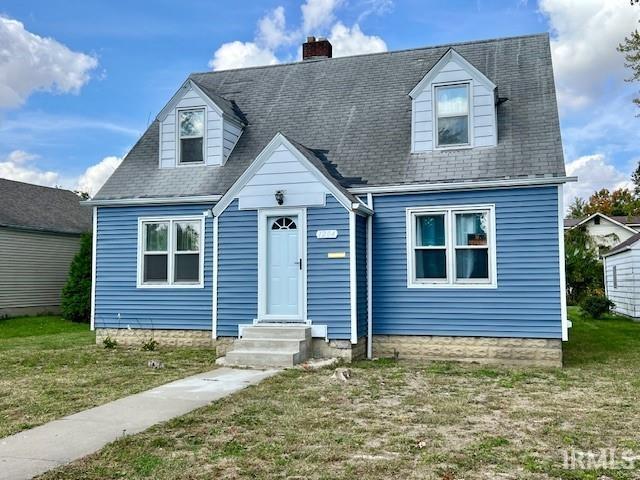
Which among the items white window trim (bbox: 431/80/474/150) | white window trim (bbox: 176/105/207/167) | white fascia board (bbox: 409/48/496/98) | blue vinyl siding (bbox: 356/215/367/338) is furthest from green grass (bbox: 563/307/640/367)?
white window trim (bbox: 176/105/207/167)

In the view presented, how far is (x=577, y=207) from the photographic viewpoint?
212 ft

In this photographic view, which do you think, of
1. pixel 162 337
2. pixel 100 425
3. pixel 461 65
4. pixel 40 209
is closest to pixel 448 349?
pixel 461 65

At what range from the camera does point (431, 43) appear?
585 inches

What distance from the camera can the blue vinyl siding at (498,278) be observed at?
10.4m

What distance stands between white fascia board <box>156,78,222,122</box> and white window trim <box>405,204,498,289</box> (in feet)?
16.8

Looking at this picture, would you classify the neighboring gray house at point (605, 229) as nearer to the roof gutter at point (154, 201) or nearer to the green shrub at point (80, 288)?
the green shrub at point (80, 288)

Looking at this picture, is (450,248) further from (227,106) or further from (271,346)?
(227,106)

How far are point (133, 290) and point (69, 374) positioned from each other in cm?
379

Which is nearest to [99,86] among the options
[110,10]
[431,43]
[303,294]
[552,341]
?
[110,10]

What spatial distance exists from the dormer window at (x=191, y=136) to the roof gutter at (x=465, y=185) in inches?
158

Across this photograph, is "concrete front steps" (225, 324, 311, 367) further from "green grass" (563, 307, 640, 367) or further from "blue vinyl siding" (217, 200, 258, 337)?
"green grass" (563, 307, 640, 367)

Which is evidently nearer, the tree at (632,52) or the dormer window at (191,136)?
the dormer window at (191,136)

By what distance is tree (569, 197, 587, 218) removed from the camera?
63906 mm

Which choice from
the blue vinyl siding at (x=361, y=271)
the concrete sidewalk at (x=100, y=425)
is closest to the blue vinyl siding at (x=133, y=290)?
the blue vinyl siding at (x=361, y=271)
